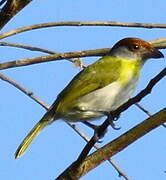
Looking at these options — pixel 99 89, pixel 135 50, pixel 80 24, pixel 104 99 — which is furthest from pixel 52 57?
pixel 135 50

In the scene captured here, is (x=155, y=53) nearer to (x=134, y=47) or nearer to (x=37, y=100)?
(x=134, y=47)

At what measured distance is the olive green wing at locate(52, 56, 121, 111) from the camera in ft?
13.2

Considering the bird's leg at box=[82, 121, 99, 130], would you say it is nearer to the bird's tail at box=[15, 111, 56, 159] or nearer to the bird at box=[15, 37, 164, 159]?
the bird at box=[15, 37, 164, 159]

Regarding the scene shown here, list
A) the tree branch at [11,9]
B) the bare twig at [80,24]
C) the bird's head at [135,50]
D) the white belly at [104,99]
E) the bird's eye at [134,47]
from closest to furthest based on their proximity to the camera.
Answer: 1. the tree branch at [11,9]
2. the bare twig at [80,24]
3. the white belly at [104,99]
4. the bird's head at [135,50]
5. the bird's eye at [134,47]

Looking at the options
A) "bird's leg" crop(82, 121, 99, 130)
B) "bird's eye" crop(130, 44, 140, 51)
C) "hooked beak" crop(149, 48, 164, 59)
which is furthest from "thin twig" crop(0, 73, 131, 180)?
"bird's eye" crop(130, 44, 140, 51)

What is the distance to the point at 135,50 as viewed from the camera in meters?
4.40

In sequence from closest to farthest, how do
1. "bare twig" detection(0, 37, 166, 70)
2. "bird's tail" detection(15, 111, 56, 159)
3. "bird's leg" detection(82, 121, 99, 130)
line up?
"bare twig" detection(0, 37, 166, 70) → "bird's leg" detection(82, 121, 99, 130) → "bird's tail" detection(15, 111, 56, 159)

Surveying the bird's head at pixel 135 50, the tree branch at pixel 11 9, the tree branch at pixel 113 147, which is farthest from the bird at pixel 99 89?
the tree branch at pixel 11 9

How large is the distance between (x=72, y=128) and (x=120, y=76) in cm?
104

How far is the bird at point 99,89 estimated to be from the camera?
3861 mm

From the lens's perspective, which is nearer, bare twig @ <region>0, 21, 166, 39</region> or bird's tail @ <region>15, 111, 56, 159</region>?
bare twig @ <region>0, 21, 166, 39</region>

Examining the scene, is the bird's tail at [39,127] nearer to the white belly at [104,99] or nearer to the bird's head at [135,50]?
the white belly at [104,99]

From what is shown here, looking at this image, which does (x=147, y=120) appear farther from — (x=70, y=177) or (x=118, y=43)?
(x=118, y=43)

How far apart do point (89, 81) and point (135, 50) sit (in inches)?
20.6
